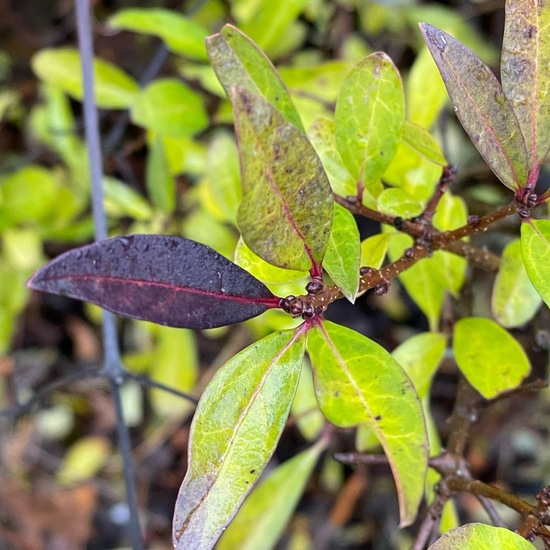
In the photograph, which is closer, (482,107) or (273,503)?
(482,107)

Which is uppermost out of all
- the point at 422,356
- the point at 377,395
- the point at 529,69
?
the point at 529,69

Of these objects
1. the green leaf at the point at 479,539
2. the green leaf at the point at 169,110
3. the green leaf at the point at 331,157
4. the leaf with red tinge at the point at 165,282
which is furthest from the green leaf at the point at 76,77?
the green leaf at the point at 479,539

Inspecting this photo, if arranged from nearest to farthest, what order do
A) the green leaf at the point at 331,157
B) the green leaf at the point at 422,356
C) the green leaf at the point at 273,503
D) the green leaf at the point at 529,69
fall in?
the green leaf at the point at 529,69, the green leaf at the point at 331,157, the green leaf at the point at 422,356, the green leaf at the point at 273,503

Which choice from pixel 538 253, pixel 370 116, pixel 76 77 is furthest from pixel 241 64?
pixel 76 77

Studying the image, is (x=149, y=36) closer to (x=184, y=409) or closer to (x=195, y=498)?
(x=184, y=409)

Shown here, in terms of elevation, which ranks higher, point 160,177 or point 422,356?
point 160,177

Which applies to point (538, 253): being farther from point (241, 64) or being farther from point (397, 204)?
point (241, 64)

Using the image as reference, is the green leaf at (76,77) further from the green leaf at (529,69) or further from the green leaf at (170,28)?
the green leaf at (529,69)

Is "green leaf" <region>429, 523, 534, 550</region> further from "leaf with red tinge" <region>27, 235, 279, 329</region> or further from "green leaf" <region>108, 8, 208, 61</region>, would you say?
"green leaf" <region>108, 8, 208, 61</region>
